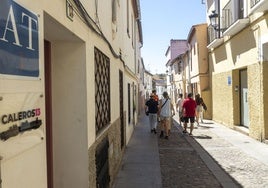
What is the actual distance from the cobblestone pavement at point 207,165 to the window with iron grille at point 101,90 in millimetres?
1946

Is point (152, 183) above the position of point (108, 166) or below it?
below

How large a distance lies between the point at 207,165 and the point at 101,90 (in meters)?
4.22

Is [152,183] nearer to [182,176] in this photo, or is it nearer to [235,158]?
[182,176]

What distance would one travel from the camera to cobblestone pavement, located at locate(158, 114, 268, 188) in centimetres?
766

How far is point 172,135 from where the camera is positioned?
1580cm

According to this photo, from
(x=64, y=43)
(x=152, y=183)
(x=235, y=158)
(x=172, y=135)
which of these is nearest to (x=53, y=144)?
(x=64, y=43)

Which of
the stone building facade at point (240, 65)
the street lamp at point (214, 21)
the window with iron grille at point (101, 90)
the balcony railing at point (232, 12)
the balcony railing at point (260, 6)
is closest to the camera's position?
the window with iron grille at point (101, 90)

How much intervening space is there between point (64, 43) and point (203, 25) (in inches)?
828

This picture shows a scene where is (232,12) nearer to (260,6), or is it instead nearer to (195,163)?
(260,6)

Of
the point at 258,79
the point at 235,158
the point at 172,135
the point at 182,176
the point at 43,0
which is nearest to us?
the point at 43,0

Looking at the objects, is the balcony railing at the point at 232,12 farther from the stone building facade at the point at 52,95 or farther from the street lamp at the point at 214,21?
the stone building facade at the point at 52,95

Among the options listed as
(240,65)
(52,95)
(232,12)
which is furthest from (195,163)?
(232,12)

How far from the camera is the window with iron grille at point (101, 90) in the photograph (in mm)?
5622

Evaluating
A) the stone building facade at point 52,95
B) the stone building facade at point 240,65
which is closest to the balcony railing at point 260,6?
the stone building facade at point 240,65
